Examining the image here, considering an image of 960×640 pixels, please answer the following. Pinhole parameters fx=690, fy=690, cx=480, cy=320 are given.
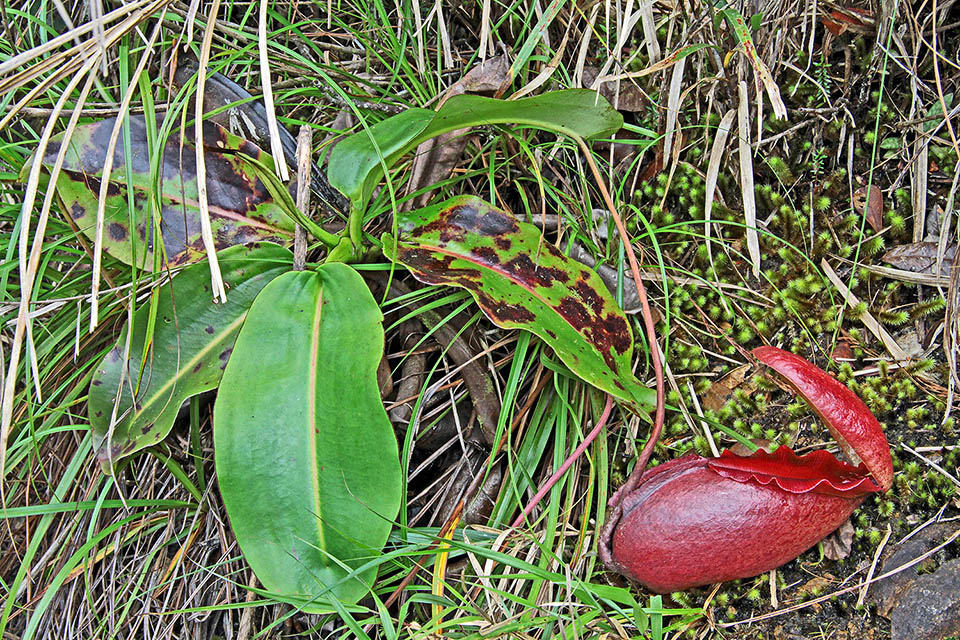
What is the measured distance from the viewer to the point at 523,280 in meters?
1.57

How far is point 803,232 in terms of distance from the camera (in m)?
→ 1.62

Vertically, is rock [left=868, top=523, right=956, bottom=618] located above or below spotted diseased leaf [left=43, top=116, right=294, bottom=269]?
below

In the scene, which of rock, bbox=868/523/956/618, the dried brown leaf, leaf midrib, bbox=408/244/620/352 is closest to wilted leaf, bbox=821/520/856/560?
rock, bbox=868/523/956/618

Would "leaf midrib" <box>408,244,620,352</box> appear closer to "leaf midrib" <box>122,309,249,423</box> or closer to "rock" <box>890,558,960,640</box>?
"leaf midrib" <box>122,309,249,423</box>

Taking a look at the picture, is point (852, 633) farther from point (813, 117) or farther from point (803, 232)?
point (813, 117)

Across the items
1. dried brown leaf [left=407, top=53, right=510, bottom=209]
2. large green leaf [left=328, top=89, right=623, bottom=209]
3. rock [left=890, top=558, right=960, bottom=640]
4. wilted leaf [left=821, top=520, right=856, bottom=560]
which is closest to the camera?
rock [left=890, top=558, right=960, bottom=640]

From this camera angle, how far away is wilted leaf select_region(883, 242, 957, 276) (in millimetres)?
1493

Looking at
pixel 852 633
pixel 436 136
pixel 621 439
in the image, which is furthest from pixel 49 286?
pixel 852 633

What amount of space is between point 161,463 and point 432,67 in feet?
4.10

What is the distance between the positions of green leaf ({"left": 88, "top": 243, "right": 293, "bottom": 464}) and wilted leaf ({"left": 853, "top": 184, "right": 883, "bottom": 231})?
1.37 m

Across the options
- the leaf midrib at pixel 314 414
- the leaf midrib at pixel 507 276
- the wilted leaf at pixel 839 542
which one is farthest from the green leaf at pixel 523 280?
the wilted leaf at pixel 839 542

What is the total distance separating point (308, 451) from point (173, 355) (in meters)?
0.39

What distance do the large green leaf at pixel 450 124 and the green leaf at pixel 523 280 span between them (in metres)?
0.16

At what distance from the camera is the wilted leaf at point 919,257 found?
1.49m
